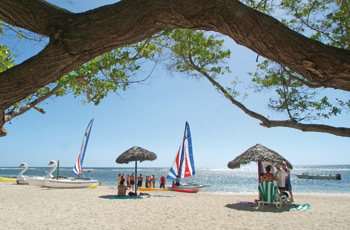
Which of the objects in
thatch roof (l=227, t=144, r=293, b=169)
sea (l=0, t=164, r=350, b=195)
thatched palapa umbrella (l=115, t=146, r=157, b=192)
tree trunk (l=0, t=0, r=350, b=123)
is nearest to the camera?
tree trunk (l=0, t=0, r=350, b=123)

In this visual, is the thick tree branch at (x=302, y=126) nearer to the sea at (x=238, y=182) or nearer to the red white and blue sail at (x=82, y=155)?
the red white and blue sail at (x=82, y=155)

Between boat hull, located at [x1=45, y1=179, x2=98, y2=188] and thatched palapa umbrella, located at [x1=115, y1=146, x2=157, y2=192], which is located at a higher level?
thatched palapa umbrella, located at [x1=115, y1=146, x2=157, y2=192]

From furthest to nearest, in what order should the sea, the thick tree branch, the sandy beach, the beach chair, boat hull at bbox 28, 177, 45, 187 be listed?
the sea < boat hull at bbox 28, 177, 45, 187 < the beach chair < the sandy beach < the thick tree branch

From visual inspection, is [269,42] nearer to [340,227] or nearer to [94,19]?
[94,19]

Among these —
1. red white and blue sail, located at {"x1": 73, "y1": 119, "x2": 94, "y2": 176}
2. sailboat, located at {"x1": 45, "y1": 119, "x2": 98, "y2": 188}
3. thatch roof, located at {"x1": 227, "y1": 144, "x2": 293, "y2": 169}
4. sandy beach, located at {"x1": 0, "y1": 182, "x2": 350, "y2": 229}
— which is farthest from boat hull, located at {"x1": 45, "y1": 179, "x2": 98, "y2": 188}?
thatch roof, located at {"x1": 227, "y1": 144, "x2": 293, "y2": 169}

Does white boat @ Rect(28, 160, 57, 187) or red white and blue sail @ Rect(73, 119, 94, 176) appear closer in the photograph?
white boat @ Rect(28, 160, 57, 187)

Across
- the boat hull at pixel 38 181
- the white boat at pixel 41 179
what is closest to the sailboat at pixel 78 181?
the white boat at pixel 41 179

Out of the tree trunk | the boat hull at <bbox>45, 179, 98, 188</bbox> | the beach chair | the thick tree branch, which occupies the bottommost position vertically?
the boat hull at <bbox>45, 179, 98, 188</bbox>

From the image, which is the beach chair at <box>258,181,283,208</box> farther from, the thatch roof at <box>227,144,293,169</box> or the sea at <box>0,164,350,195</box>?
the sea at <box>0,164,350,195</box>

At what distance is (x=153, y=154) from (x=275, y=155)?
575cm

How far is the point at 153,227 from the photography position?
5.88 m

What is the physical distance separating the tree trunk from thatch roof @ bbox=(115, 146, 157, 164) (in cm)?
1115

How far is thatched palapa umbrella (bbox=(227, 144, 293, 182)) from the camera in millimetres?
9992

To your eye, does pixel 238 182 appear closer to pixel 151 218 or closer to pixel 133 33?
pixel 151 218
